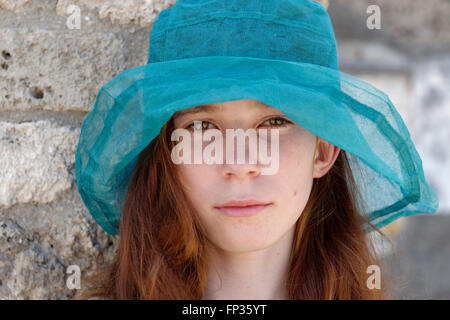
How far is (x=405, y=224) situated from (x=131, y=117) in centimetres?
218

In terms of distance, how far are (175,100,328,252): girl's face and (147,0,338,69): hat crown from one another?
0.37 feet

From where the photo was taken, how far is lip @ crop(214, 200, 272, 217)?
99 cm

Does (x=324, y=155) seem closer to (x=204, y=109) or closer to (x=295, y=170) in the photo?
(x=295, y=170)

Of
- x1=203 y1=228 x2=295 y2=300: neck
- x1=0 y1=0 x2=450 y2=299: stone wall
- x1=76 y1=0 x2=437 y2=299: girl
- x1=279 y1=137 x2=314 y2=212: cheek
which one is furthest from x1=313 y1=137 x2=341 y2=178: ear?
x1=0 y1=0 x2=450 y2=299: stone wall

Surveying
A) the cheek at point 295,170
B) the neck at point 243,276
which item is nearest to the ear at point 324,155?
the cheek at point 295,170

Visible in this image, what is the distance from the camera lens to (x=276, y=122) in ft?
3.41

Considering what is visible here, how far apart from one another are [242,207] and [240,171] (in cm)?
8

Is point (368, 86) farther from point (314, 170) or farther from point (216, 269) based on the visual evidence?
point (216, 269)

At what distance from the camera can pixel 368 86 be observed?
3.21 feet

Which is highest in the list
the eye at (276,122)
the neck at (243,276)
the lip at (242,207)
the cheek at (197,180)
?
the eye at (276,122)

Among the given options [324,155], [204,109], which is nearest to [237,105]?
[204,109]

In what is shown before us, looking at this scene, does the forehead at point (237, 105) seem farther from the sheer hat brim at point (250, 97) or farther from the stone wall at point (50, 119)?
the stone wall at point (50, 119)

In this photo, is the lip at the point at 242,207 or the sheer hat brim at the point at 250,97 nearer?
the sheer hat brim at the point at 250,97

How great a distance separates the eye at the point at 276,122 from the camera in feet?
3.38
